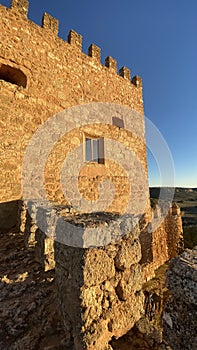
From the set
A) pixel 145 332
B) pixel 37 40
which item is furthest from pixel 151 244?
pixel 37 40

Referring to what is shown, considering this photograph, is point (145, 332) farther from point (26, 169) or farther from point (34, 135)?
point (34, 135)

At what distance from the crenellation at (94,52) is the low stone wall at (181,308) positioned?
852 cm

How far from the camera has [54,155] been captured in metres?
6.09

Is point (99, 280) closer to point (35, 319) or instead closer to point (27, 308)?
point (35, 319)

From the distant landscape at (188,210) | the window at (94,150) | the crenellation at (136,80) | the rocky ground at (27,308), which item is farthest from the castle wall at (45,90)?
the distant landscape at (188,210)

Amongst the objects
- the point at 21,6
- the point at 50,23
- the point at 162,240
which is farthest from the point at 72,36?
the point at 162,240

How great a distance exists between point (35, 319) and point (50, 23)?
322 inches

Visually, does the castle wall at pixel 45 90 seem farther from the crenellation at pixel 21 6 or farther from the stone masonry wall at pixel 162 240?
the stone masonry wall at pixel 162 240

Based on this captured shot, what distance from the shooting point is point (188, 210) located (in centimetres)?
3011

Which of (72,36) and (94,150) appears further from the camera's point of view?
(94,150)

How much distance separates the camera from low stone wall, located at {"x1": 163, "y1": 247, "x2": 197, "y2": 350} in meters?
1.35

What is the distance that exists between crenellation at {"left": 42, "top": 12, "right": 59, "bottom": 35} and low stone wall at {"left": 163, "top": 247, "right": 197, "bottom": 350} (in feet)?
25.9

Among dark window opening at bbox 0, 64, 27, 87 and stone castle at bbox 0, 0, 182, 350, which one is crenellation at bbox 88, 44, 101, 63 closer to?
stone castle at bbox 0, 0, 182, 350

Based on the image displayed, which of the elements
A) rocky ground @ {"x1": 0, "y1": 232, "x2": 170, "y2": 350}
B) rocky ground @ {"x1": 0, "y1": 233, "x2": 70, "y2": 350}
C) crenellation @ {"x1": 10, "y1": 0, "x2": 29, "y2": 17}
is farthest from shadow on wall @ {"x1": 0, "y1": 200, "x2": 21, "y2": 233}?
crenellation @ {"x1": 10, "y1": 0, "x2": 29, "y2": 17}
